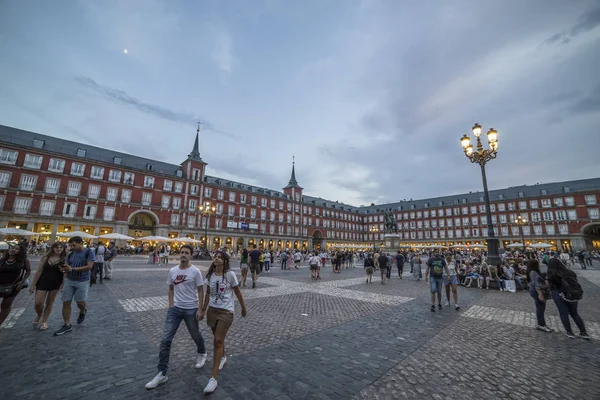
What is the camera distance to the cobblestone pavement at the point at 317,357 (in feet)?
10.4

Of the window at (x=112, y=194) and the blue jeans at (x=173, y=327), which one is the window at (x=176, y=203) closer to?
the window at (x=112, y=194)

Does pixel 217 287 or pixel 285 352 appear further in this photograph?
pixel 285 352

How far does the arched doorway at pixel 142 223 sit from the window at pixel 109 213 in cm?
211

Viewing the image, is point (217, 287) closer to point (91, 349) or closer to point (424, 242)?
point (91, 349)

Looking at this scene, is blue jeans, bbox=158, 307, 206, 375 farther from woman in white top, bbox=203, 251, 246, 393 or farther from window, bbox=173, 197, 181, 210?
window, bbox=173, 197, 181, 210

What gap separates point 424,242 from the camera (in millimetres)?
70062

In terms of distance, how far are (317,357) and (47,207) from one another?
42260mm

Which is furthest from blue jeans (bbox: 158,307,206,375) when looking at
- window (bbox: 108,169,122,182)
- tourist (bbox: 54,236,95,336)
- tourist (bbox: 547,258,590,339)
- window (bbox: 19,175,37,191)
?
window (bbox: 108,169,122,182)

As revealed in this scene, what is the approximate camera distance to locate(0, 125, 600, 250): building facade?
1238 inches

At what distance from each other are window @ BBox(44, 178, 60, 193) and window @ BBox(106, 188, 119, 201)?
521 cm

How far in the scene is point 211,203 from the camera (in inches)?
1820

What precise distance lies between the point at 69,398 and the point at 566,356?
24.0 ft

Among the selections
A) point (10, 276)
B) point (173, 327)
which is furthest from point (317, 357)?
point (10, 276)

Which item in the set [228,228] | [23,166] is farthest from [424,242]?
[23,166]
